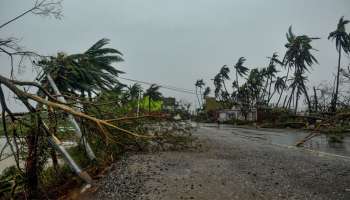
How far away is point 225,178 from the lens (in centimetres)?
581

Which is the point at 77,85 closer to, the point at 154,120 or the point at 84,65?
the point at 84,65

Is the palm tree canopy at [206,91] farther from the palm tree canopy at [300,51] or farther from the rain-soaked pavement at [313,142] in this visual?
the rain-soaked pavement at [313,142]

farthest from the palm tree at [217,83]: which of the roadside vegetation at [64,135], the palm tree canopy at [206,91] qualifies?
the roadside vegetation at [64,135]

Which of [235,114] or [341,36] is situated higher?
[341,36]

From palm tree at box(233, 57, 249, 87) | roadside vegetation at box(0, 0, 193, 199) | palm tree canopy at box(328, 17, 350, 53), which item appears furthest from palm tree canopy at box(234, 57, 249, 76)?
roadside vegetation at box(0, 0, 193, 199)

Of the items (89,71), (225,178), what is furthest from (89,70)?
(225,178)

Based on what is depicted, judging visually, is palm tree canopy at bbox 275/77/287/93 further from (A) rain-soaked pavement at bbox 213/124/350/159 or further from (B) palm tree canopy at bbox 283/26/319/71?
(A) rain-soaked pavement at bbox 213/124/350/159

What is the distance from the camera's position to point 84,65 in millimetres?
21844

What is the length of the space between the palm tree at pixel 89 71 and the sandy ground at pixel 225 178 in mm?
10516

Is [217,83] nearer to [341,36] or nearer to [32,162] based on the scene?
[341,36]

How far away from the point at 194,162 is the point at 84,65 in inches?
652

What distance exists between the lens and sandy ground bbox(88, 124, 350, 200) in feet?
16.4

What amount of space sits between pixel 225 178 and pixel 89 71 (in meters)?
18.0

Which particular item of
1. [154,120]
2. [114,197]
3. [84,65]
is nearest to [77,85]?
[84,65]
